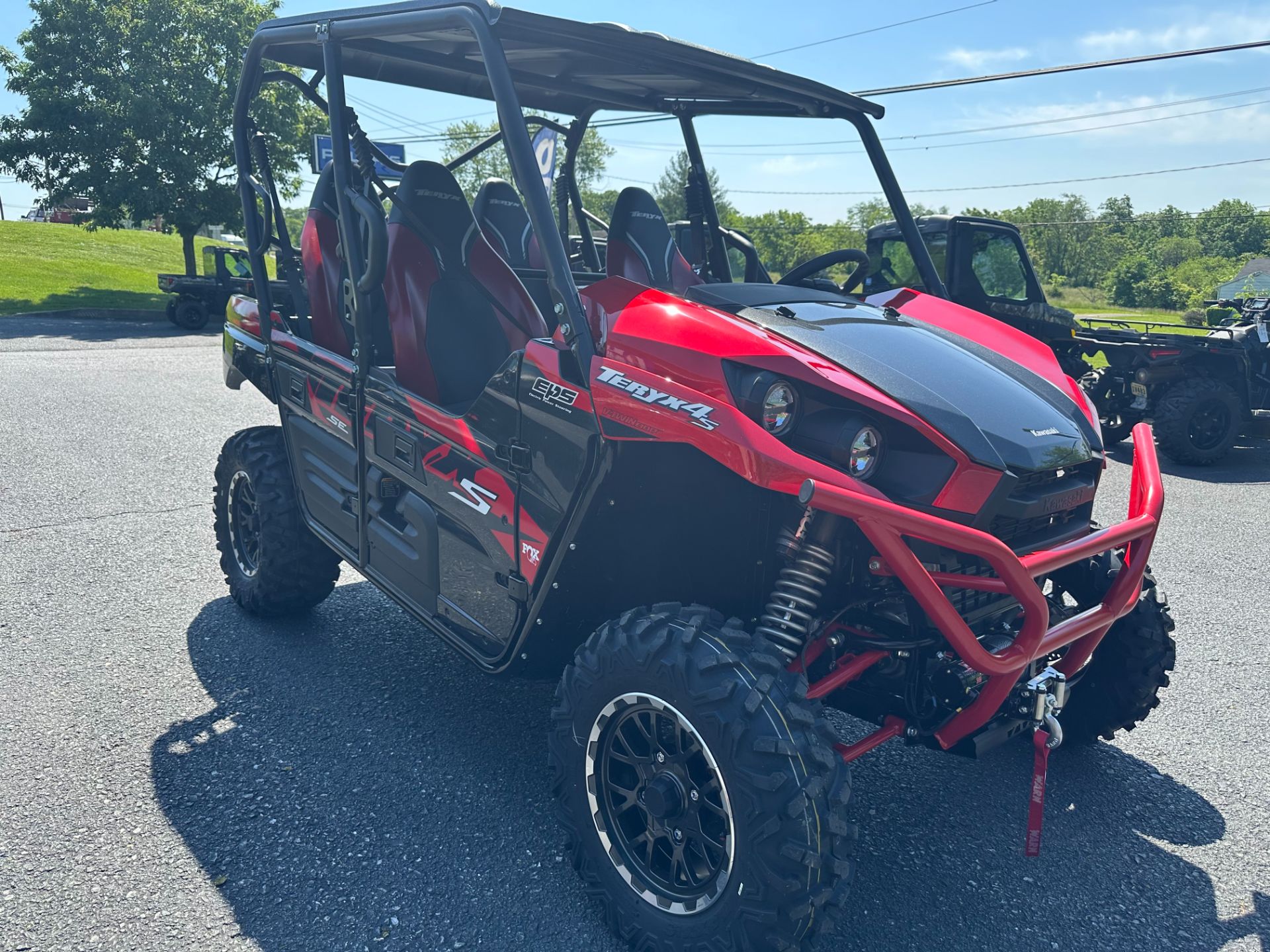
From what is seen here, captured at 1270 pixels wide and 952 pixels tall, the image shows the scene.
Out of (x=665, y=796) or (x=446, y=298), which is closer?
(x=665, y=796)

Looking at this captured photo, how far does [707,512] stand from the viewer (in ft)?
8.09

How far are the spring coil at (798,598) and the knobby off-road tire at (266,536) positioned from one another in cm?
241

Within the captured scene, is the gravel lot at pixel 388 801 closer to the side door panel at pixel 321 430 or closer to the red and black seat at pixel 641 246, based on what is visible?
the side door panel at pixel 321 430

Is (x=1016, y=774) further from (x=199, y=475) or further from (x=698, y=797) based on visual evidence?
(x=199, y=475)

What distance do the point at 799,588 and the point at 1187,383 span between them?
8.31 meters

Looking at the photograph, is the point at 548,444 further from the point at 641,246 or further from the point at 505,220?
the point at 505,220

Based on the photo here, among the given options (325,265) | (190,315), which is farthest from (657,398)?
(190,315)

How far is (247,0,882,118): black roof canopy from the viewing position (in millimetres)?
2492

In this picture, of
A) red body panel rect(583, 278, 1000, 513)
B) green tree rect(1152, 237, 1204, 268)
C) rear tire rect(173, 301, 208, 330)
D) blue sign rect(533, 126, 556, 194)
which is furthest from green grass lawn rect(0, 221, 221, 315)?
green tree rect(1152, 237, 1204, 268)

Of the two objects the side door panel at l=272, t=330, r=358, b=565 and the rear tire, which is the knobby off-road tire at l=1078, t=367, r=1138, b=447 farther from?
the rear tire

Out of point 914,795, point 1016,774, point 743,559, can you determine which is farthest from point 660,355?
point 1016,774

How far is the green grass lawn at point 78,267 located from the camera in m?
19.9

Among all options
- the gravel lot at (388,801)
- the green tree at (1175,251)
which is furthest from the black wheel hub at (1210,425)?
the green tree at (1175,251)

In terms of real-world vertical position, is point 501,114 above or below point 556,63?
below
